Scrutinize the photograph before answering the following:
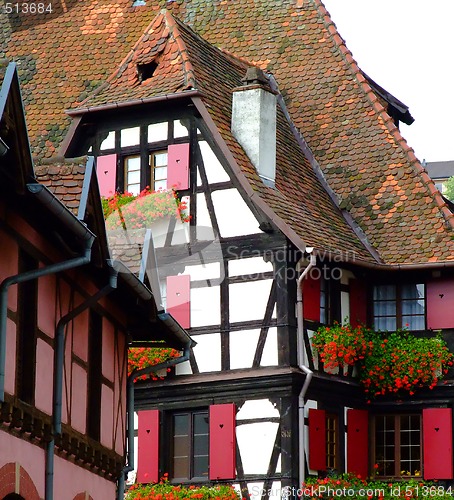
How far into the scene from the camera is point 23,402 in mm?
14188

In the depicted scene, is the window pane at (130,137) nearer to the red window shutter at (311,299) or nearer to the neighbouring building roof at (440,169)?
the red window shutter at (311,299)

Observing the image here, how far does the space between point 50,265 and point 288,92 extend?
1810 cm

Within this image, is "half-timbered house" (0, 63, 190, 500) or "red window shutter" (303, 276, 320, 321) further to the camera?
"red window shutter" (303, 276, 320, 321)

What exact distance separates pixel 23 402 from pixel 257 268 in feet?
45.1

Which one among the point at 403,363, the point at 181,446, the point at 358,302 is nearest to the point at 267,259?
the point at 358,302

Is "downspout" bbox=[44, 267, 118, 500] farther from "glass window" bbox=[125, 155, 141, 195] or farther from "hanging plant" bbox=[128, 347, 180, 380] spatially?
"glass window" bbox=[125, 155, 141, 195]

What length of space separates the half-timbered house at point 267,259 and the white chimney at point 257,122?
3 centimetres

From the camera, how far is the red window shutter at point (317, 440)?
1056 inches

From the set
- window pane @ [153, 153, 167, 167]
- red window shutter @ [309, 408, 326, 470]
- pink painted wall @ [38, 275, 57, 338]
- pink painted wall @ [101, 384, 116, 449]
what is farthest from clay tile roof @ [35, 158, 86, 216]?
window pane @ [153, 153, 167, 167]

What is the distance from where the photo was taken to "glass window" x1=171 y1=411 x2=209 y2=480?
2739 centimetres

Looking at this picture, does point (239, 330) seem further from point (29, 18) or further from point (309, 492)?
point (29, 18)

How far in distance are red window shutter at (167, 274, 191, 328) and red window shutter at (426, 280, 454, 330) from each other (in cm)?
431

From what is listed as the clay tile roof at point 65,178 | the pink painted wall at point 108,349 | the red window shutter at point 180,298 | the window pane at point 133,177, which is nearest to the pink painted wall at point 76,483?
the pink painted wall at point 108,349

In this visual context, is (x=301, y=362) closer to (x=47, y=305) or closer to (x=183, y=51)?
(x=183, y=51)
